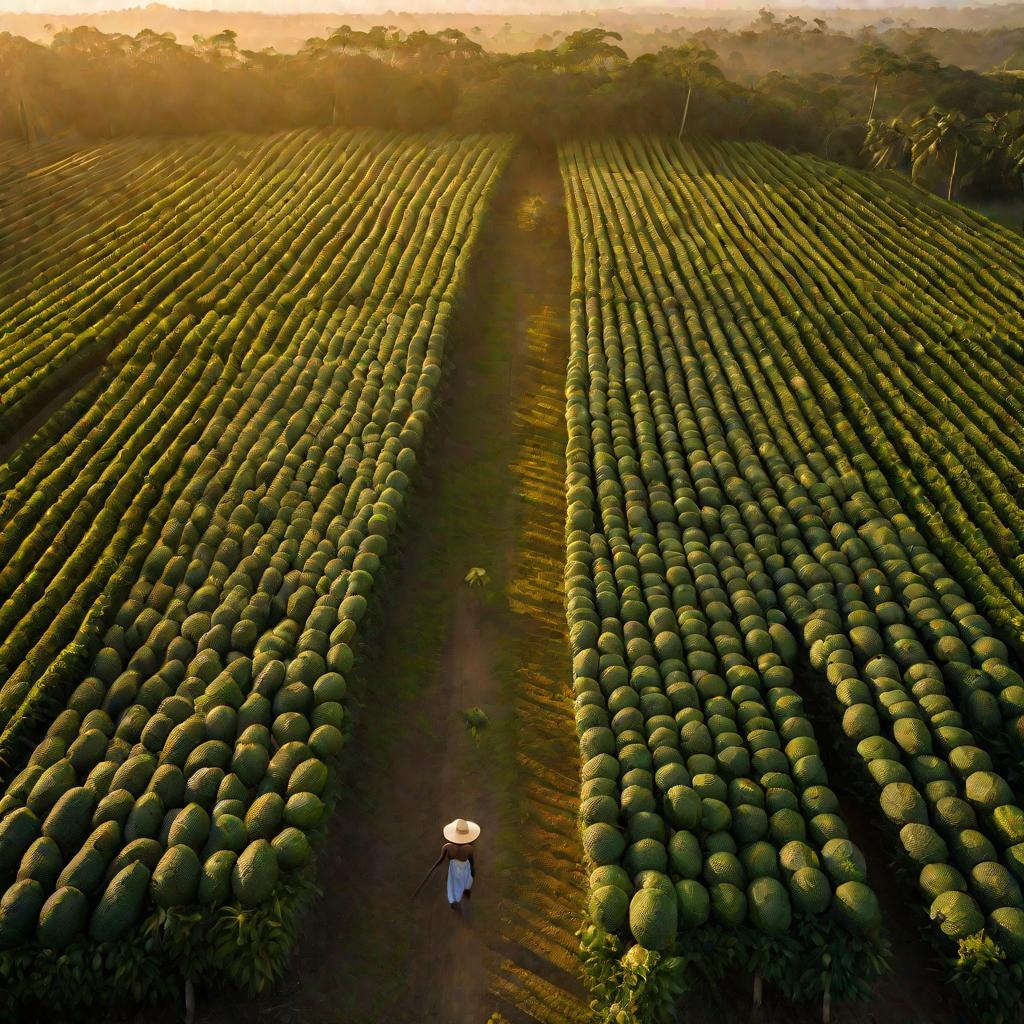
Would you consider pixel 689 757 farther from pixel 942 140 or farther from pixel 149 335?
pixel 942 140

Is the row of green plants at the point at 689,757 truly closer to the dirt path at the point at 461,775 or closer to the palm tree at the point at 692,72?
the dirt path at the point at 461,775

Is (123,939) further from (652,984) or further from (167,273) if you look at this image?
(167,273)

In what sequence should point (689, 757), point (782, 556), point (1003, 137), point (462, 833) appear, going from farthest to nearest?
point (1003, 137) < point (782, 556) < point (689, 757) < point (462, 833)

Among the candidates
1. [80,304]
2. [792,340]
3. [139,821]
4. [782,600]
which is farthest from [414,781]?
[80,304]

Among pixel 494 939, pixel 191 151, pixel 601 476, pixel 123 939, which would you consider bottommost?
pixel 494 939

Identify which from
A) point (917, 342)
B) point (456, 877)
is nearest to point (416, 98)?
point (917, 342)

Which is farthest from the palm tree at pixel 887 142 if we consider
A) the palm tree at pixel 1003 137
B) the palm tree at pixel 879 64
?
the palm tree at pixel 879 64
